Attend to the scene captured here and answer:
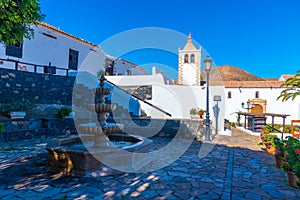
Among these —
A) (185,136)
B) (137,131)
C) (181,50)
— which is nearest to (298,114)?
(181,50)

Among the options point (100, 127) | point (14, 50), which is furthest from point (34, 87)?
point (100, 127)

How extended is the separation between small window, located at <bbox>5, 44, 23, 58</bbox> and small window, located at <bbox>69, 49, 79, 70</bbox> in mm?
3667

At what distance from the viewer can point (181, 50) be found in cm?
2219

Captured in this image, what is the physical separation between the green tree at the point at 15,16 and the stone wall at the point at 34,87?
4.66 m

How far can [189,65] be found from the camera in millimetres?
20328

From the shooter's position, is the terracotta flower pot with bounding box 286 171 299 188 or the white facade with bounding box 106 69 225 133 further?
the white facade with bounding box 106 69 225 133

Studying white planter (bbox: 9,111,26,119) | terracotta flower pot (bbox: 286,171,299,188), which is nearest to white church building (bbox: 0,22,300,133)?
white planter (bbox: 9,111,26,119)

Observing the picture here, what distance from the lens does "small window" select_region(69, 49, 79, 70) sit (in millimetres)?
15023

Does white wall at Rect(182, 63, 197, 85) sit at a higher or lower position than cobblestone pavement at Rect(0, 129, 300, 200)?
higher

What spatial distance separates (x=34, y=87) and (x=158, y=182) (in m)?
9.60

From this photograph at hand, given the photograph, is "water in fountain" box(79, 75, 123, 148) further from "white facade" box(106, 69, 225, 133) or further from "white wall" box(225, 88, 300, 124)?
"white wall" box(225, 88, 300, 124)

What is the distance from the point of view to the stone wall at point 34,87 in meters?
9.44

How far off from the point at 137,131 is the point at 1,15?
6308 mm

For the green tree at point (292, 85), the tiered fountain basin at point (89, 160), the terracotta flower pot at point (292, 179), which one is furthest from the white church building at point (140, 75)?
the tiered fountain basin at point (89, 160)
